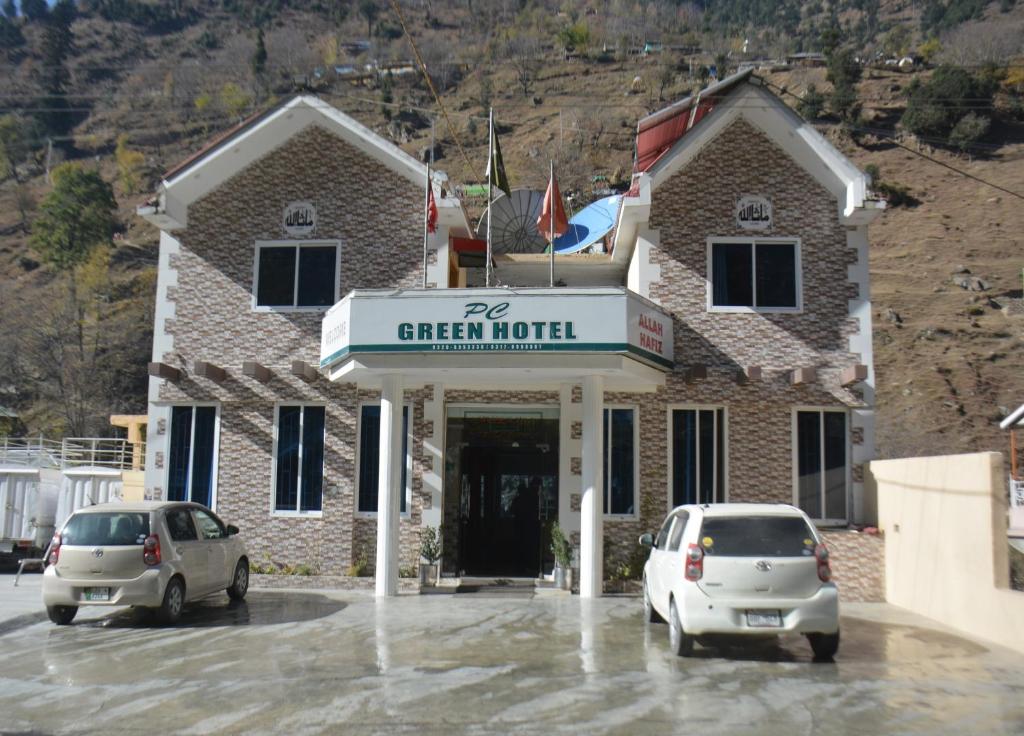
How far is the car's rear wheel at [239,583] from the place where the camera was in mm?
13438

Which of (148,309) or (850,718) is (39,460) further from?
(148,309)

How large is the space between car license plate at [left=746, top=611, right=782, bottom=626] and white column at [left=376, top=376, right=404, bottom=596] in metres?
6.63

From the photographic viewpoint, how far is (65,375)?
48.0 metres

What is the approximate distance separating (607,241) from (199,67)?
9135 centimetres

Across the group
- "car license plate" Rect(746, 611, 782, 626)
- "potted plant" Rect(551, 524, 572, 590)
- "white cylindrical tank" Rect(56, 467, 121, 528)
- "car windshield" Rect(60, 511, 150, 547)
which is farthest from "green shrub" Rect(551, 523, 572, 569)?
"white cylindrical tank" Rect(56, 467, 121, 528)

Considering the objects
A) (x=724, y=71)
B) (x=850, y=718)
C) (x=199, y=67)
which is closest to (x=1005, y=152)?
(x=724, y=71)

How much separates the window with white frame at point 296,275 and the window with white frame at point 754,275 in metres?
7.00

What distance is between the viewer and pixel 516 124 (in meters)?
74.5

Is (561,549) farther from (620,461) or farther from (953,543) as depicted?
(953,543)

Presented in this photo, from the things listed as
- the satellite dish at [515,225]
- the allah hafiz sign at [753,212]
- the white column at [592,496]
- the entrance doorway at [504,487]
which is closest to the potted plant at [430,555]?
the entrance doorway at [504,487]

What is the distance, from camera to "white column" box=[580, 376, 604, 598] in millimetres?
14047

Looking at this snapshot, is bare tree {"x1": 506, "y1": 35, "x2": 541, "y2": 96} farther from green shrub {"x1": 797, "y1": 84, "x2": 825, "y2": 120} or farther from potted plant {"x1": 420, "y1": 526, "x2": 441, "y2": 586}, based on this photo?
potted plant {"x1": 420, "y1": 526, "x2": 441, "y2": 586}

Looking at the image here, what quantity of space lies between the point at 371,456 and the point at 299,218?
4709 millimetres

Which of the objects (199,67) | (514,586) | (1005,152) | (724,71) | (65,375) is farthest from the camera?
(199,67)
